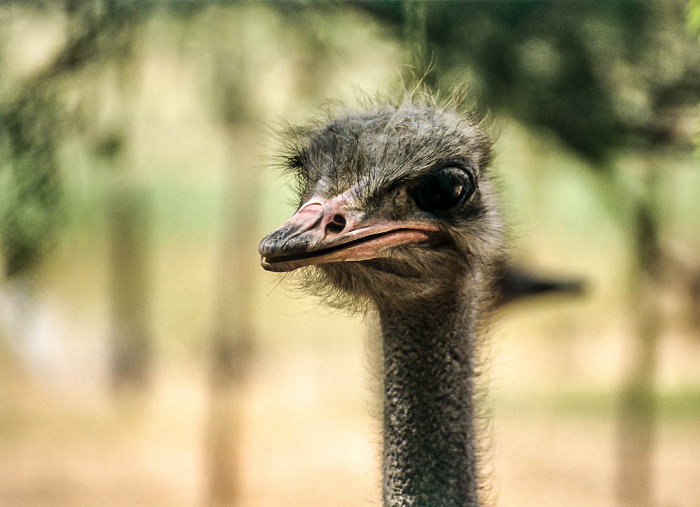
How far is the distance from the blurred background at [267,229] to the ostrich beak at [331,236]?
317 millimetres

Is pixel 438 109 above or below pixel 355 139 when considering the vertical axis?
above

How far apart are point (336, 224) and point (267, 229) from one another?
7047mm

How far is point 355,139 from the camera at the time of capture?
1.42 m

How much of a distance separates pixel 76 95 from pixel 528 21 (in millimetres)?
1684

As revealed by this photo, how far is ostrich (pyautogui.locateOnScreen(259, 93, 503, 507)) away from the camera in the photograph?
136 cm

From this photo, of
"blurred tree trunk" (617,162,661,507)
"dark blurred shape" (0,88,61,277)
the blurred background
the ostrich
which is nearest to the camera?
the ostrich

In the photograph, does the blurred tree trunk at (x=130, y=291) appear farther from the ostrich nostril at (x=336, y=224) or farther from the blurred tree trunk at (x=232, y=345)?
the ostrich nostril at (x=336, y=224)

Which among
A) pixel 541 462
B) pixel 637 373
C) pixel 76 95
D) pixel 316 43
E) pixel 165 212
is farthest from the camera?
pixel 165 212

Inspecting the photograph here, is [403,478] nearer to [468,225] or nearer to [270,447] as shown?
[468,225]

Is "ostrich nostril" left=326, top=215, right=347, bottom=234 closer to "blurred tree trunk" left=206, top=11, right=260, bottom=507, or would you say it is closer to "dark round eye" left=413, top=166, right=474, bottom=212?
"dark round eye" left=413, top=166, right=474, bottom=212

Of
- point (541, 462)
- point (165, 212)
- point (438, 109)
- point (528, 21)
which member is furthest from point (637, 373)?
point (165, 212)

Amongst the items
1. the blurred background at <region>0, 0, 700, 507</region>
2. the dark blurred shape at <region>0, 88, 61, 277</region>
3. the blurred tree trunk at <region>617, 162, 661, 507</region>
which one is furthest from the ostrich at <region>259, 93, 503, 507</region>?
the blurred tree trunk at <region>617, 162, 661, 507</region>

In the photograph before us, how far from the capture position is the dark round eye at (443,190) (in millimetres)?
1391

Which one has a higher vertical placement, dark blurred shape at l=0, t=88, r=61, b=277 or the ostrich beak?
dark blurred shape at l=0, t=88, r=61, b=277
